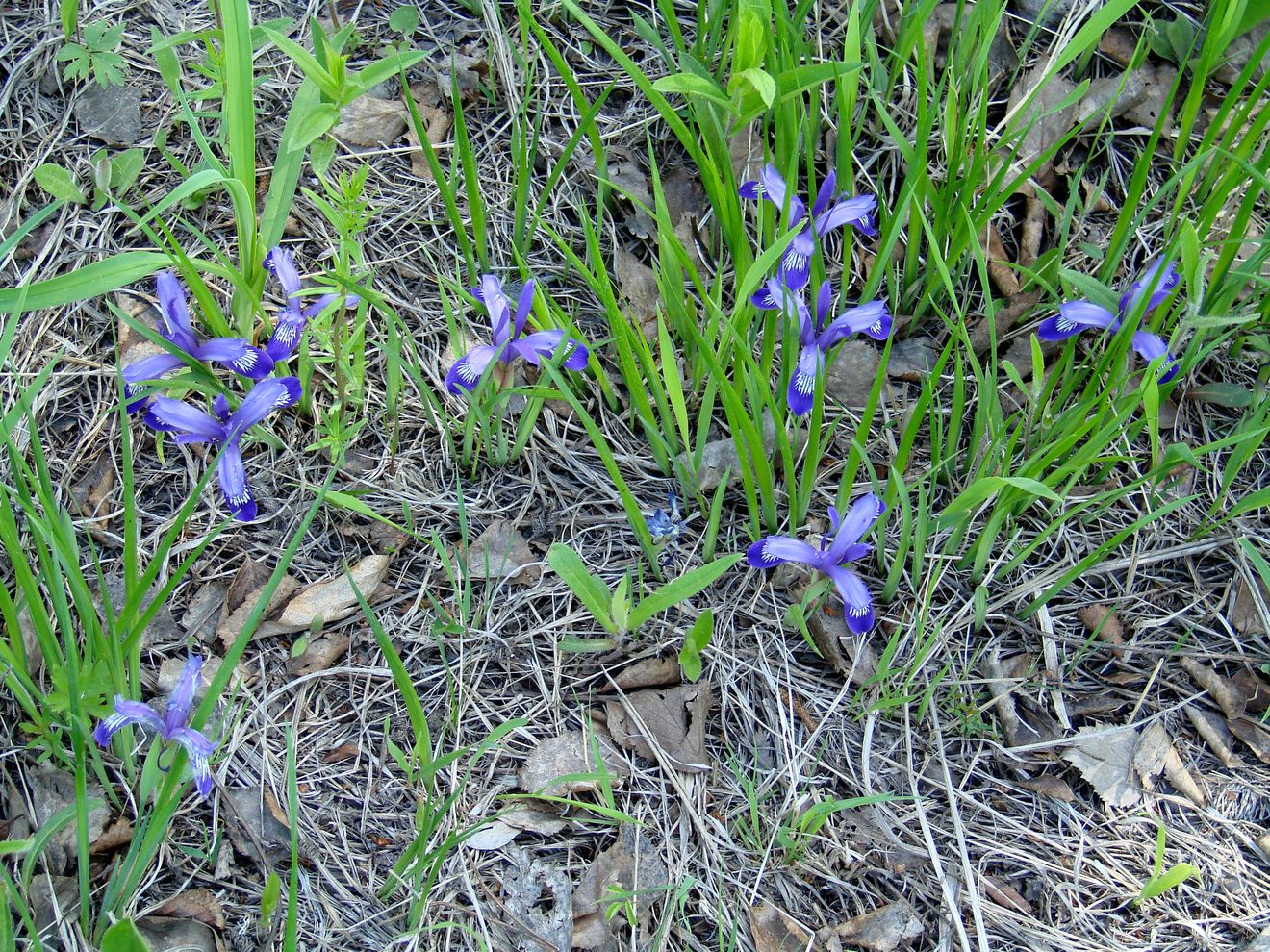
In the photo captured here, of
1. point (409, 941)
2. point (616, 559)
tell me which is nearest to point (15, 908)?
point (409, 941)

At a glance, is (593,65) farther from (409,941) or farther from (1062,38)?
(409,941)

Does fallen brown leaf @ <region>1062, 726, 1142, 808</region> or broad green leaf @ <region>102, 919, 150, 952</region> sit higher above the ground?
broad green leaf @ <region>102, 919, 150, 952</region>

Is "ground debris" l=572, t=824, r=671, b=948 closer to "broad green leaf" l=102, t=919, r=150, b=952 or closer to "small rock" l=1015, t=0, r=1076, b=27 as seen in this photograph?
Answer: "broad green leaf" l=102, t=919, r=150, b=952

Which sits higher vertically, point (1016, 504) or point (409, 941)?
point (1016, 504)

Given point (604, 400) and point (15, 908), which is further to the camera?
point (604, 400)

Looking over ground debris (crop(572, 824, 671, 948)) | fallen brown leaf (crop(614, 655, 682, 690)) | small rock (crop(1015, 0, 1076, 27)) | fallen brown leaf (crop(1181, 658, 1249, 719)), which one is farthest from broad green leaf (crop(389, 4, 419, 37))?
fallen brown leaf (crop(1181, 658, 1249, 719))

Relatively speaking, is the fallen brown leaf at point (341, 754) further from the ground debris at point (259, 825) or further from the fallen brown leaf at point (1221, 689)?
the fallen brown leaf at point (1221, 689)
